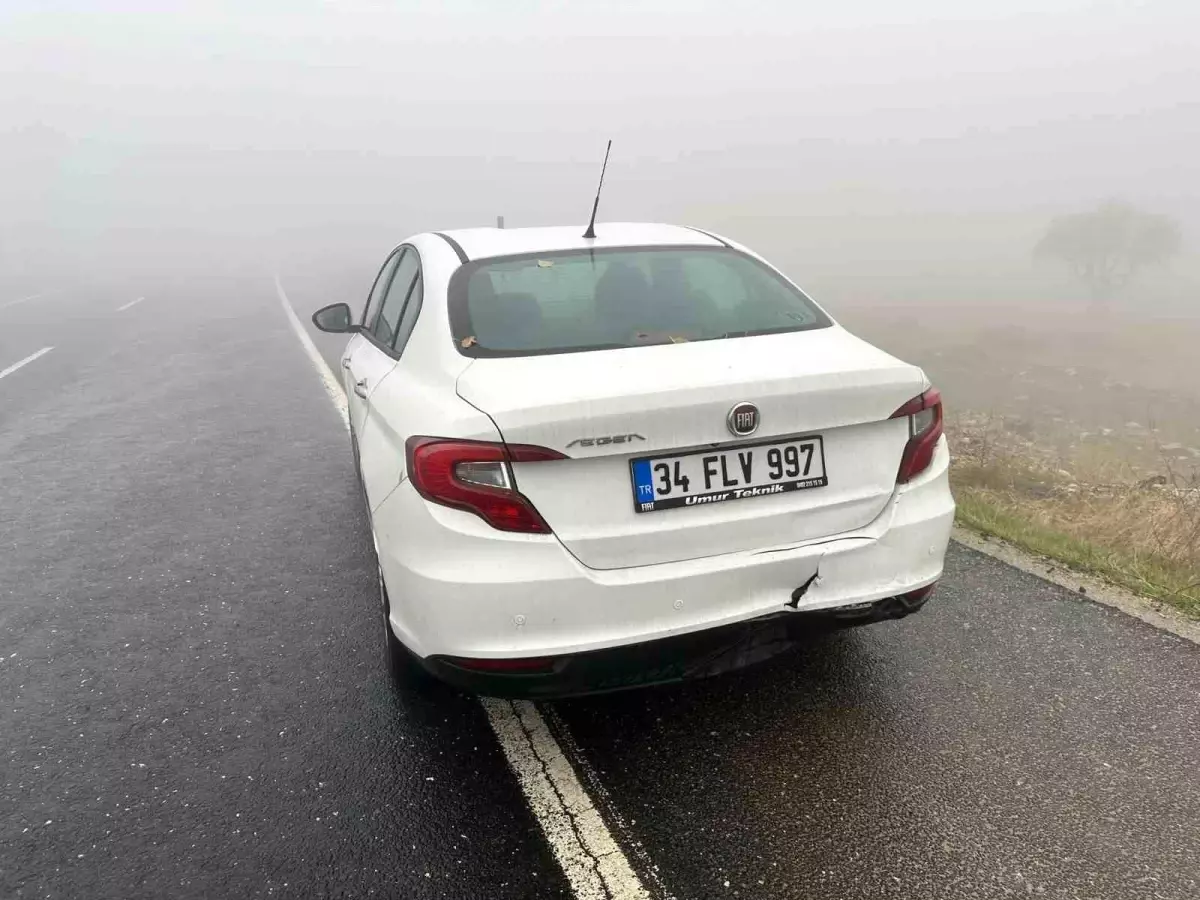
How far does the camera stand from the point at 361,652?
11.3 ft

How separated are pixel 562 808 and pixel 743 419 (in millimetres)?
1303

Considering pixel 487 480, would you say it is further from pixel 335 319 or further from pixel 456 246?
pixel 335 319

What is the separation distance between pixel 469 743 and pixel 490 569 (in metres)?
0.88

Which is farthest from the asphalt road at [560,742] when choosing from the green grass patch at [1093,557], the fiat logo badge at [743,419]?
the fiat logo badge at [743,419]

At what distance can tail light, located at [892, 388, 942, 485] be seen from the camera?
8.64 feet

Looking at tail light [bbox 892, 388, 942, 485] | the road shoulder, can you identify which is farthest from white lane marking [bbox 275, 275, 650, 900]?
the road shoulder

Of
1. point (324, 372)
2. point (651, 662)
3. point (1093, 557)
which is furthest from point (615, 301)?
point (324, 372)

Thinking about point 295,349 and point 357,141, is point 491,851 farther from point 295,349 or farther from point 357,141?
point 357,141

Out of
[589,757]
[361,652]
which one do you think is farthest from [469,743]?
[361,652]

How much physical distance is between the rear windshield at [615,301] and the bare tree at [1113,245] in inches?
2881

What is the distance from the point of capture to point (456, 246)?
3564 millimetres

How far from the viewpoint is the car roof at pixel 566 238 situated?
348cm

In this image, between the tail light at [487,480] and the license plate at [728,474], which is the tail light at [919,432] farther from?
the tail light at [487,480]

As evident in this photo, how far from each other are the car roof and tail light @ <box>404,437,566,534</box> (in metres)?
1.34
